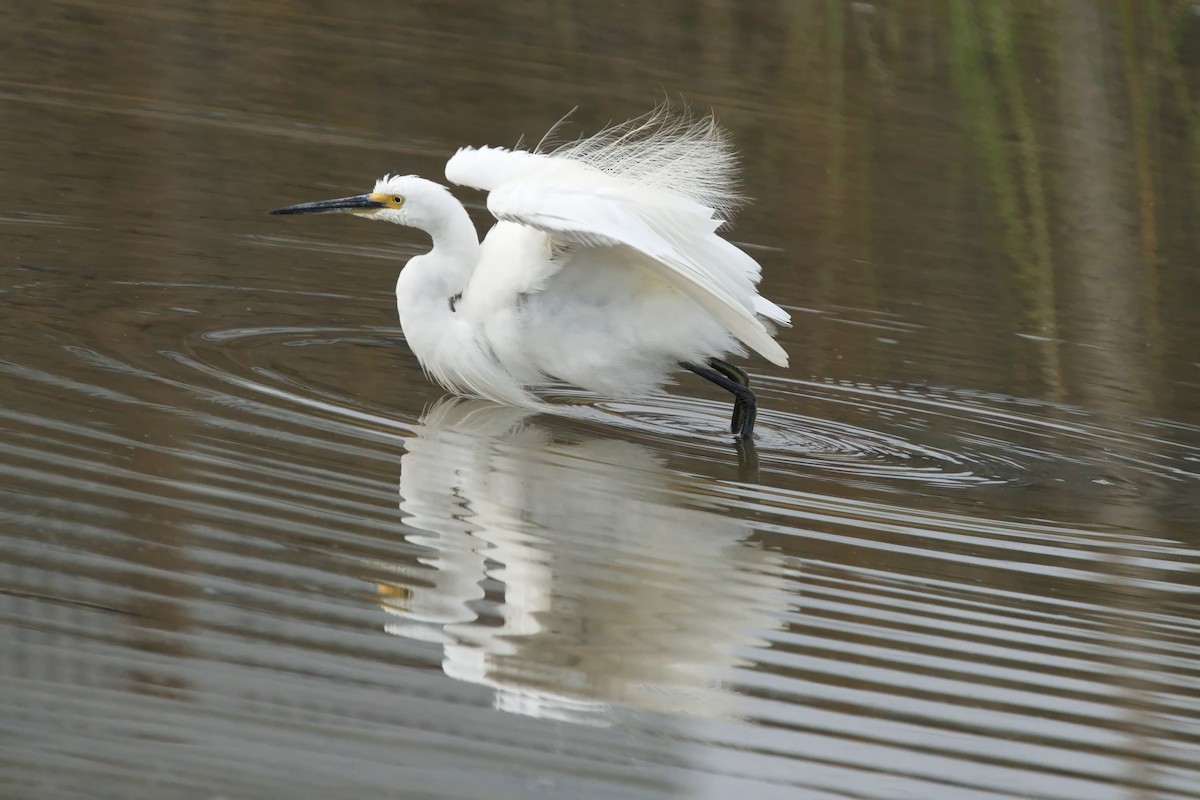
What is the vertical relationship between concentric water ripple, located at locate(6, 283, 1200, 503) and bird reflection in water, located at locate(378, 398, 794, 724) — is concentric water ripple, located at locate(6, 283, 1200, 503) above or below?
above

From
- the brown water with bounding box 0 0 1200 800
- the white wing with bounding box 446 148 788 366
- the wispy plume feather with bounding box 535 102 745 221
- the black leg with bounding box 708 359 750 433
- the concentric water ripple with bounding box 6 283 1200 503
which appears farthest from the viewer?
the black leg with bounding box 708 359 750 433

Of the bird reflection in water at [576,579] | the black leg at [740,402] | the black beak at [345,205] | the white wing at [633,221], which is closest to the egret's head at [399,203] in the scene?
the black beak at [345,205]

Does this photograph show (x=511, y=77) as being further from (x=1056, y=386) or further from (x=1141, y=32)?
(x=1141, y=32)

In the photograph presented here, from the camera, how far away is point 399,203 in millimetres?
6121

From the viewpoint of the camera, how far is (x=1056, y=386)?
7129 mm

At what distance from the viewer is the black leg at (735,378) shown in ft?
20.1

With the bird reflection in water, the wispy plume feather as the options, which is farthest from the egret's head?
the bird reflection in water

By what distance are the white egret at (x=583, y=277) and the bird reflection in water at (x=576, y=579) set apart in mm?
356

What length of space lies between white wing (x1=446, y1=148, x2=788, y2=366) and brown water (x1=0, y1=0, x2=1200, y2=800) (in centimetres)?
52

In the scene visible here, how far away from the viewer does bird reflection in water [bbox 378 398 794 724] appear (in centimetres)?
362

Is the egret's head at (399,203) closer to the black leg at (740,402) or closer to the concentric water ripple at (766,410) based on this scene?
the concentric water ripple at (766,410)

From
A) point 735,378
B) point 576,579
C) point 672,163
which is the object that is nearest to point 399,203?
point 672,163

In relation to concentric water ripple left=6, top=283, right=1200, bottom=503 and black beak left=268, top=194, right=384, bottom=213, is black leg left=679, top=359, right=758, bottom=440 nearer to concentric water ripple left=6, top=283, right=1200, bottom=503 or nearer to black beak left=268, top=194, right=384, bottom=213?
concentric water ripple left=6, top=283, right=1200, bottom=503

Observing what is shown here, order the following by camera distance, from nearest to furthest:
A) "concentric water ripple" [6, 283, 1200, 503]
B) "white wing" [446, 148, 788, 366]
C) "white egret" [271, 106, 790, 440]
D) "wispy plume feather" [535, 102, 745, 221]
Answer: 1. "white wing" [446, 148, 788, 366]
2. "white egret" [271, 106, 790, 440]
3. "concentric water ripple" [6, 283, 1200, 503]
4. "wispy plume feather" [535, 102, 745, 221]
